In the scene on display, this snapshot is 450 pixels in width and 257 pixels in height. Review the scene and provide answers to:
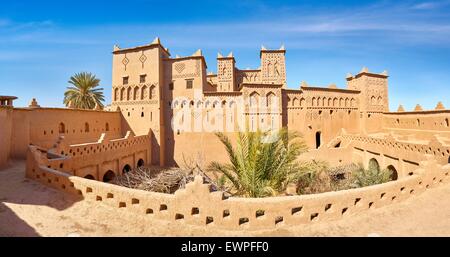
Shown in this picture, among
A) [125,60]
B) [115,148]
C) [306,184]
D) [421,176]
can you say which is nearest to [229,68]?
[125,60]

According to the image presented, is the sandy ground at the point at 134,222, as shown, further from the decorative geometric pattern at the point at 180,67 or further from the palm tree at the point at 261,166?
the decorative geometric pattern at the point at 180,67

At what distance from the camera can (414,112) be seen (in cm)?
2088

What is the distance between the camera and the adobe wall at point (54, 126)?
13.1 m

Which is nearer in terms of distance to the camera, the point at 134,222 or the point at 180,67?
the point at 134,222

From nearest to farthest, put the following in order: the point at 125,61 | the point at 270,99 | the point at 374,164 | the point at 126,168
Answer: the point at 126,168 < the point at 374,164 < the point at 270,99 < the point at 125,61

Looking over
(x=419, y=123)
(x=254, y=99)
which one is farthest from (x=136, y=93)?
(x=419, y=123)

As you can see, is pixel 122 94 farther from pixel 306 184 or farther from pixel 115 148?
pixel 306 184

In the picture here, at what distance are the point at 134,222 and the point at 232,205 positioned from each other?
280cm

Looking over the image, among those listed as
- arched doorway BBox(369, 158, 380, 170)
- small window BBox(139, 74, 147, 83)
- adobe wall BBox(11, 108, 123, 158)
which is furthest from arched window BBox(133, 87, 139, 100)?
arched doorway BBox(369, 158, 380, 170)

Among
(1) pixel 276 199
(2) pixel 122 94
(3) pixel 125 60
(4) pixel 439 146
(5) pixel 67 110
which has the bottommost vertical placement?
(1) pixel 276 199

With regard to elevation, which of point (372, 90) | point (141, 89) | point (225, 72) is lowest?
point (141, 89)

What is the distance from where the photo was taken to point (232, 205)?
632 centimetres

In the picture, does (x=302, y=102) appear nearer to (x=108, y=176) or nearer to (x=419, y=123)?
(x=419, y=123)
